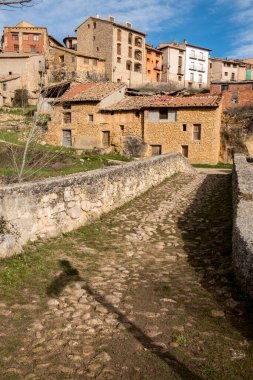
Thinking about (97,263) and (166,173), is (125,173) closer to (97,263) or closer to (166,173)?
(97,263)

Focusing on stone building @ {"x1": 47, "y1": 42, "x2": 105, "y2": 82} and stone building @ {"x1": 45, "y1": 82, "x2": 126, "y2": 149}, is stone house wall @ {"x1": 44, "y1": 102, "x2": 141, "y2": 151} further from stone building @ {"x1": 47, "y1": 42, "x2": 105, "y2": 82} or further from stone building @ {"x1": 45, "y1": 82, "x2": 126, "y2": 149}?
stone building @ {"x1": 47, "y1": 42, "x2": 105, "y2": 82}

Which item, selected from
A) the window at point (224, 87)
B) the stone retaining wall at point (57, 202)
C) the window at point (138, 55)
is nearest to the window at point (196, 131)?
the window at point (224, 87)

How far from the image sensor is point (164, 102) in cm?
2945

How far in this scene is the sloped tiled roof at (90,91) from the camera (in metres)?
31.7

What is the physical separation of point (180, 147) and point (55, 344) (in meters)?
27.4

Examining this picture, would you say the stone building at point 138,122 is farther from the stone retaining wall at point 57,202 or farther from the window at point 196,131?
the stone retaining wall at point 57,202

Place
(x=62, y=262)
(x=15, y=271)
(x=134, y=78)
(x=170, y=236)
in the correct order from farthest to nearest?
(x=134, y=78)
(x=170, y=236)
(x=62, y=262)
(x=15, y=271)

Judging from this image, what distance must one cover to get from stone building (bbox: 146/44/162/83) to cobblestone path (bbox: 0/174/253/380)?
57229mm

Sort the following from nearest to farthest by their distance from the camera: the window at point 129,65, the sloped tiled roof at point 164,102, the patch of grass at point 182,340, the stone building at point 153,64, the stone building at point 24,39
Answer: the patch of grass at point 182,340 < the sloped tiled roof at point 164,102 < the window at point 129,65 < the stone building at point 24,39 < the stone building at point 153,64

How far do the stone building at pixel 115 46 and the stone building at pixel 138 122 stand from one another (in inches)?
769

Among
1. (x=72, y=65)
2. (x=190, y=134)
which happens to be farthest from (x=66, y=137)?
(x=72, y=65)

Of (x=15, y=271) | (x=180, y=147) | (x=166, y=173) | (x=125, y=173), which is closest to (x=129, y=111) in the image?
(x=180, y=147)

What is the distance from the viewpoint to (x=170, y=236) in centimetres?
655

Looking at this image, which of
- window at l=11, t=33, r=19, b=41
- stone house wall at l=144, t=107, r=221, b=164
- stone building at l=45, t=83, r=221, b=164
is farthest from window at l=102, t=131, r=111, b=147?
window at l=11, t=33, r=19, b=41
